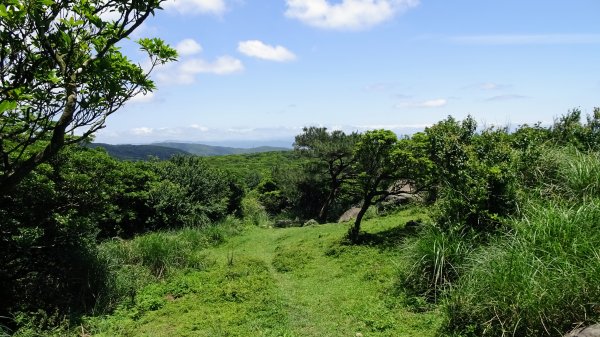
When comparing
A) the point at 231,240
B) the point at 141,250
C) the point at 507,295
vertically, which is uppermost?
the point at 507,295

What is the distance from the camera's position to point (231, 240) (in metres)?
19.4

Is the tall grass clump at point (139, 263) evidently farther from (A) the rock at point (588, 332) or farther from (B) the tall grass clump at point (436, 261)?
(A) the rock at point (588, 332)

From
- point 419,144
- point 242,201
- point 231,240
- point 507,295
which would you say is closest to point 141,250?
point 231,240

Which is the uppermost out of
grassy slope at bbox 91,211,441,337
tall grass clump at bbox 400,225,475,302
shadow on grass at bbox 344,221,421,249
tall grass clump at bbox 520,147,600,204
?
tall grass clump at bbox 520,147,600,204

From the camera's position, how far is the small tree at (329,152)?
2631 cm

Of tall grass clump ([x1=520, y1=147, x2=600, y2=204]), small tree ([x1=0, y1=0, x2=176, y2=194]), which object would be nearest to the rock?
tall grass clump ([x1=520, y1=147, x2=600, y2=204])

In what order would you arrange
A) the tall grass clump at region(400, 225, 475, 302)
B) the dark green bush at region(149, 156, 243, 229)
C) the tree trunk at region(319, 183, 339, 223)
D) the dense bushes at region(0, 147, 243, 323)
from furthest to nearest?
the tree trunk at region(319, 183, 339, 223) → the dark green bush at region(149, 156, 243, 229) → the dense bushes at region(0, 147, 243, 323) → the tall grass clump at region(400, 225, 475, 302)

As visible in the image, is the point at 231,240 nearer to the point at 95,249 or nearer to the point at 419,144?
the point at 95,249

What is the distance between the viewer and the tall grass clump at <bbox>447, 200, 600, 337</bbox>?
16.3 feet

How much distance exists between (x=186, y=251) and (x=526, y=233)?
35.0 ft

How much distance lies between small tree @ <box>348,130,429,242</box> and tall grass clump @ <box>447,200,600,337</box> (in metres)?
6.69

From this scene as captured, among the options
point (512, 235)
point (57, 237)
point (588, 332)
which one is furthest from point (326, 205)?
point (588, 332)

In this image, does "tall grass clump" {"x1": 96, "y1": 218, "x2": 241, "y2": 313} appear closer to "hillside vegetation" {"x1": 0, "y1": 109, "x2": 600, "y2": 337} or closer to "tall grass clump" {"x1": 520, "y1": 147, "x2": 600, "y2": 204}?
"hillside vegetation" {"x1": 0, "y1": 109, "x2": 600, "y2": 337}

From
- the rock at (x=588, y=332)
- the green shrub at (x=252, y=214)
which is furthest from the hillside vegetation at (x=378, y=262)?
the green shrub at (x=252, y=214)
